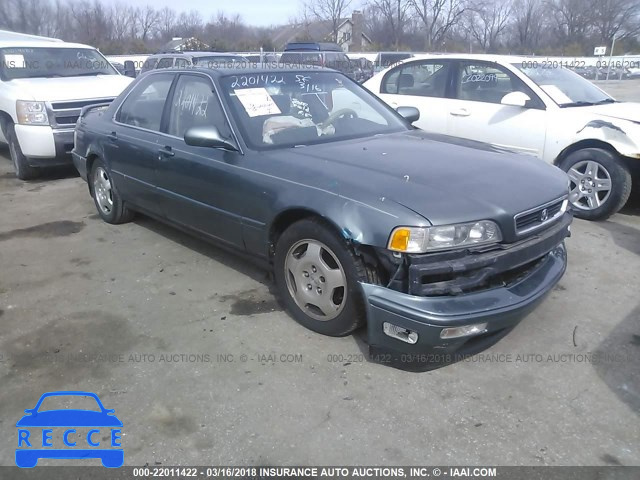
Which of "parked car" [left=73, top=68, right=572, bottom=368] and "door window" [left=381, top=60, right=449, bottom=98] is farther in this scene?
"door window" [left=381, top=60, right=449, bottom=98]

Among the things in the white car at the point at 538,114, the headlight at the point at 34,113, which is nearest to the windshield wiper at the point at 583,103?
the white car at the point at 538,114

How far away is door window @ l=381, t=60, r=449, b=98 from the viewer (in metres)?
6.73

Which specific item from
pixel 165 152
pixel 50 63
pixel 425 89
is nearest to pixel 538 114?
pixel 425 89

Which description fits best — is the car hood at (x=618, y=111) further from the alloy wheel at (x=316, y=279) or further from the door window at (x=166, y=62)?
the door window at (x=166, y=62)

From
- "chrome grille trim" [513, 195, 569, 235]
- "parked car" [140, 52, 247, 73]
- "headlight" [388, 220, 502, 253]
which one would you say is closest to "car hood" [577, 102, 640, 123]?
"chrome grille trim" [513, 195, 569, 235]

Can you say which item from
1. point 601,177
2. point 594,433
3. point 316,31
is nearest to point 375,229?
point 594,433

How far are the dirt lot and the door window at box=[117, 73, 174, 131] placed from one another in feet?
4.04

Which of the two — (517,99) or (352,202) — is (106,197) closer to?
(352,202)

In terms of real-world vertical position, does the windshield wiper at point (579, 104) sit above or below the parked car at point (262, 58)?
below

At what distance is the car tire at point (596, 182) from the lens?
17.6 ft

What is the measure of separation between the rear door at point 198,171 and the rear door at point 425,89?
3409 mm

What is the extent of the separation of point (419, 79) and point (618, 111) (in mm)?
2369

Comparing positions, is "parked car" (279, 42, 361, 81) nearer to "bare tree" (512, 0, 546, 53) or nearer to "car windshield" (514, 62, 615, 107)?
"car windshield" (514, 62, 615, 107)

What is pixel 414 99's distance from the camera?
273 inches
